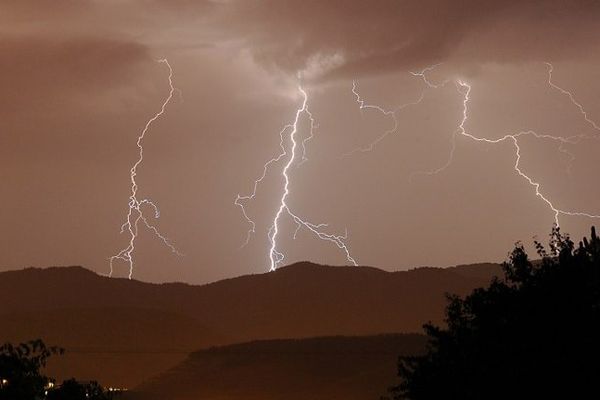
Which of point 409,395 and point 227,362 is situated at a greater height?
point 227,362

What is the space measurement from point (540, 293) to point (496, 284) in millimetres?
2724

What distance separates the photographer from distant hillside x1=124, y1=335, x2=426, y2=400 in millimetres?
119750

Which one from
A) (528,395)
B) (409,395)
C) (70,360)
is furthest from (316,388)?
(528,395)

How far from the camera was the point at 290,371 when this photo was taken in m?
130

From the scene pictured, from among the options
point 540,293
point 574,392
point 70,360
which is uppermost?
point 70,360

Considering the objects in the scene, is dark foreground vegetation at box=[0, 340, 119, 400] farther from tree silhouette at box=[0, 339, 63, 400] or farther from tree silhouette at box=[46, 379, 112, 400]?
tree silhouette at box=[46, 379, 112, 400]

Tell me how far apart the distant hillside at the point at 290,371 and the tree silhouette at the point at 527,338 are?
8656cm

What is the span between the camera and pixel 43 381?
1574 centimetres

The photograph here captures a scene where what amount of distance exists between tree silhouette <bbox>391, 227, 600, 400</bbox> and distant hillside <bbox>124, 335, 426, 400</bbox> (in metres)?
86.6

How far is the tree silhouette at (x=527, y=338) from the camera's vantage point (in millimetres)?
21750

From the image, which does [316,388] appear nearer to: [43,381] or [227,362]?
[227,362]

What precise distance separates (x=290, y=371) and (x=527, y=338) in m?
108

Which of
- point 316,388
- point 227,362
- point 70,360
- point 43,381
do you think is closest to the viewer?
point 43,381

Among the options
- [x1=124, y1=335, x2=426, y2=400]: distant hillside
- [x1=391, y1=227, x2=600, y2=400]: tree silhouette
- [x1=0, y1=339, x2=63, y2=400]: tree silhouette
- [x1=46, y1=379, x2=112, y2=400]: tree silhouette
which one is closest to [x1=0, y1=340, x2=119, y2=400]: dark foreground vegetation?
[x1=0, y1=339, x2=63, y2=400]: tree silhouette
